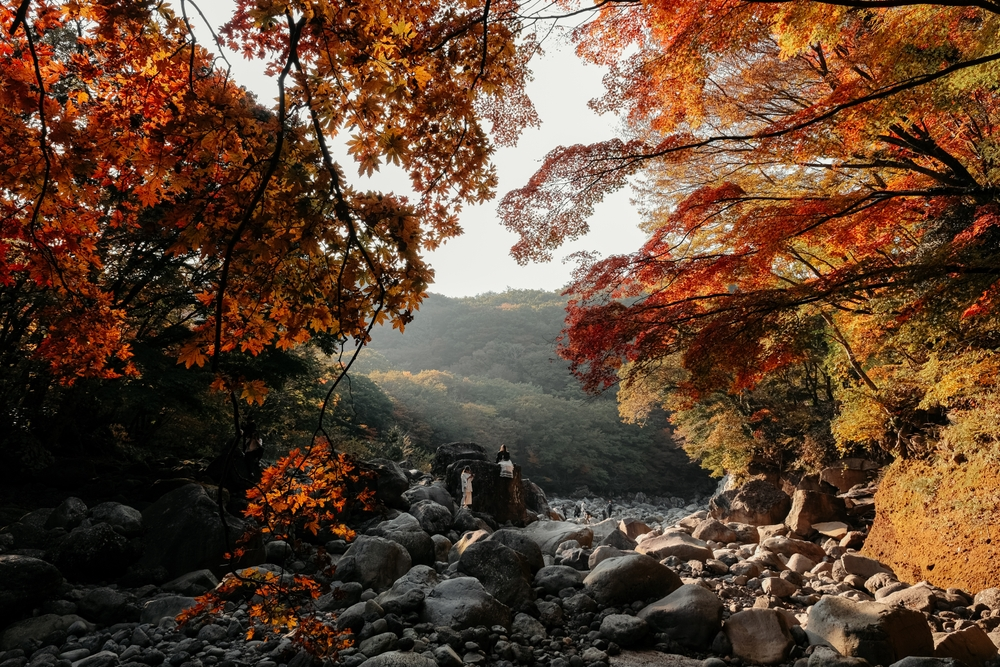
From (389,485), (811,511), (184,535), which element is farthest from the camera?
(811,511)

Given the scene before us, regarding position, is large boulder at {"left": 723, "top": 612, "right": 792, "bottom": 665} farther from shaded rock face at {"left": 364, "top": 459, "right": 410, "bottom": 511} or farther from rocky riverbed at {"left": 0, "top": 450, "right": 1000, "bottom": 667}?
shaded rock face at {"left": 364, "top": 459, "right": 410, "bottom": 511}

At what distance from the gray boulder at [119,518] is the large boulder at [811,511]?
10124 millimetres

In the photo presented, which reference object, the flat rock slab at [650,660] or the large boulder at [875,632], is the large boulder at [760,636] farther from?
the flat rock slab at [650,660]

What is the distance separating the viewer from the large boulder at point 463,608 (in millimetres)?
4531

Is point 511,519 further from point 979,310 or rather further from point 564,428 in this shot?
point 564,428

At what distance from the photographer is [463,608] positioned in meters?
4.61

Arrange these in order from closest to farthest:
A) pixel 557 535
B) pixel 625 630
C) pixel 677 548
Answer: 1. pixel 625 630
2. pixel 677 548
3. pixel 557 535

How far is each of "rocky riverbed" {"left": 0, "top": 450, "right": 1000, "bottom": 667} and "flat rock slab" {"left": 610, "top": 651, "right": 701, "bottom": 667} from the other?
2 centimetres

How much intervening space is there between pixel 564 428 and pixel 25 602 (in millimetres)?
21267

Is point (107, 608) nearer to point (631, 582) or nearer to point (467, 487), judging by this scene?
point (631, 582)

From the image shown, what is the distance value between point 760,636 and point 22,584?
6296 millimetres

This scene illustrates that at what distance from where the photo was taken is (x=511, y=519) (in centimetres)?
1059

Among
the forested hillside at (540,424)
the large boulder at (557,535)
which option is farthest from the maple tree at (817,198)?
the forested hillside at (540,424)

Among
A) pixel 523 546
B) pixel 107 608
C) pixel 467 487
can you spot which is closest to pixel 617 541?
pixel 523 546
